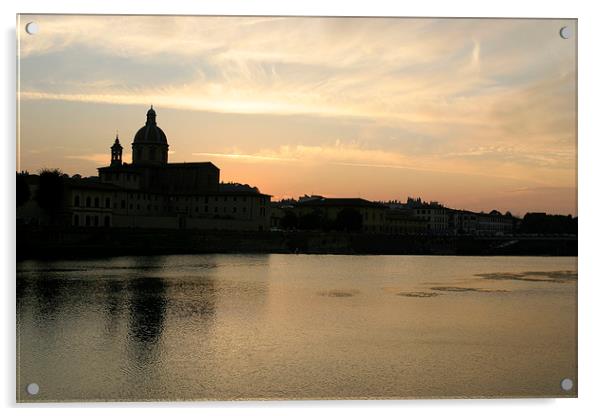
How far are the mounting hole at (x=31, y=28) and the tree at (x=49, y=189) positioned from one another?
1.80 m

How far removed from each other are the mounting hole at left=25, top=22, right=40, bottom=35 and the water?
96.0 inches

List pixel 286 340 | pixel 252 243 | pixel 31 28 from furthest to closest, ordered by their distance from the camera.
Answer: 1. pixel 252 243
2. pixel 286 340
3. pixel 31 28

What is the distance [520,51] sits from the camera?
7.18 metres

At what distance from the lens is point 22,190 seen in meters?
7.36

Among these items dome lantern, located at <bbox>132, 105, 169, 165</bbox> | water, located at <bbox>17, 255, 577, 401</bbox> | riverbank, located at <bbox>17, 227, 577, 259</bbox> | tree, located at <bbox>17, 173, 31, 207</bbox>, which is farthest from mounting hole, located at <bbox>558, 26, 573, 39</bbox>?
tree, located at <bbox>17, 173, 31, 207</bbox>

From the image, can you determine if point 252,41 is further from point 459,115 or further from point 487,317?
point 487,317

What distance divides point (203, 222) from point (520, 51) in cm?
984

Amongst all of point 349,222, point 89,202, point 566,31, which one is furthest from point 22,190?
point 349,222

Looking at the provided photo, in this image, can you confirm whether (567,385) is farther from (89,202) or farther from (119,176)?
(89,202)

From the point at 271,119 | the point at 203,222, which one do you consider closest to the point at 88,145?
the point at 271,119

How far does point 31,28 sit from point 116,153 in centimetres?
277

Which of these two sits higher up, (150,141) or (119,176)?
(150,141)

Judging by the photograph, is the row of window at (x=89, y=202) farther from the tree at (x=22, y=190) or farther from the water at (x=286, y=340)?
the tree at (x=22, y=190)

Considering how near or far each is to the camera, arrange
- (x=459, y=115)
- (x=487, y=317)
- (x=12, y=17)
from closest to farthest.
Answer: (x=12, y=17) < (x=459, y=115) < (x=487, y=317)
